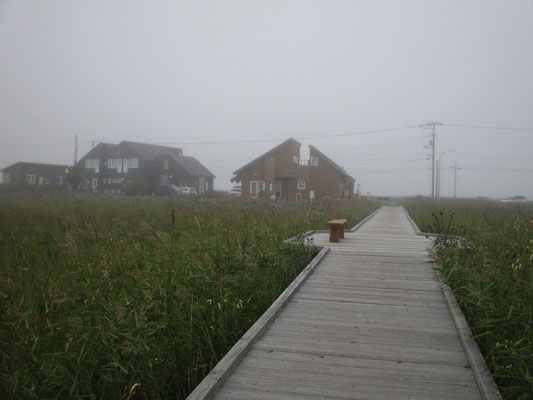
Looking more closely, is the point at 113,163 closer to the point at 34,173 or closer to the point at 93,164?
the point at 93,164

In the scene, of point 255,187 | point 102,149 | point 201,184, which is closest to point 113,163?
point 102,149

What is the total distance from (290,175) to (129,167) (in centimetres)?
2362

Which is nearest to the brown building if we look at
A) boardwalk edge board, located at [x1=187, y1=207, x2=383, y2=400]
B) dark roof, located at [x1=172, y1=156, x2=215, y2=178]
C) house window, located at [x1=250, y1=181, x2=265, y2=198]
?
house window, located at [x1=250, y1=181, x2=265, y2=198]

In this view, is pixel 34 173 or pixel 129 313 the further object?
pixel 34 173

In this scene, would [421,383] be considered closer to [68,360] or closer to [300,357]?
[300,357]

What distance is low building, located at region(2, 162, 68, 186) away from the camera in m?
63.9

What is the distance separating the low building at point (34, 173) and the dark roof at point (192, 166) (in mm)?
17840

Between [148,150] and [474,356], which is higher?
[148,150]

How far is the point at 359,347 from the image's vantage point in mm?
4141

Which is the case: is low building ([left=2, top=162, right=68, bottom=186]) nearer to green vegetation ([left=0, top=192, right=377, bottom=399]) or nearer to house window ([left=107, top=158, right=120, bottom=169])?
house window ([left=107, top=158, right=120, bottom=169])

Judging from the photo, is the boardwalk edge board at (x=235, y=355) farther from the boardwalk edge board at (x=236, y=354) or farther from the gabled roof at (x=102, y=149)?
the gabled roof at (x=102, y=149)

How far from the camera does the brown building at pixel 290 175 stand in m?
46.2

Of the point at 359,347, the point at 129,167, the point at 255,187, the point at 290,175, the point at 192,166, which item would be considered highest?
the point at 192,166

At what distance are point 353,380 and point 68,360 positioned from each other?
2.52 meters
